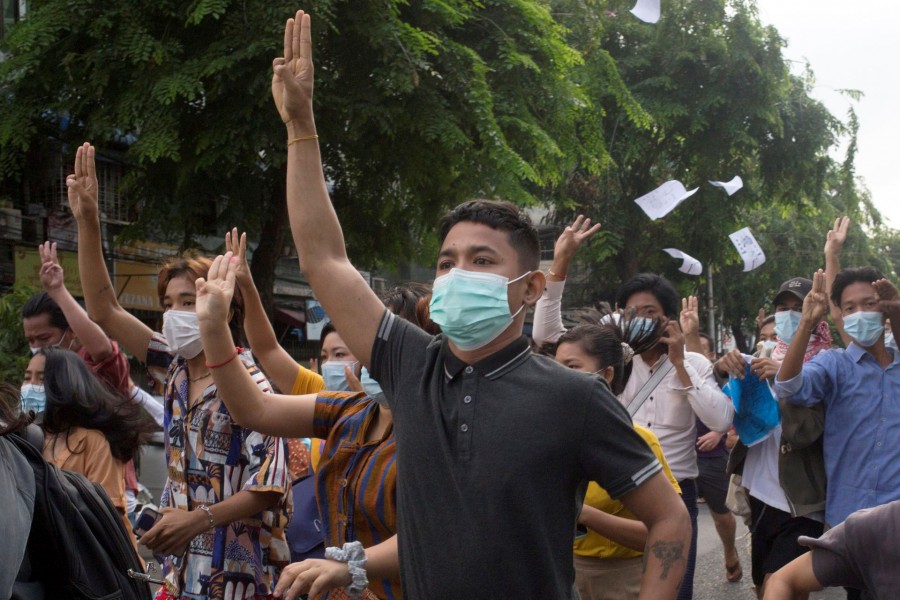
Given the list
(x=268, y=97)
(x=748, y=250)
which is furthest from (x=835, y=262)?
(x=268, y=97)

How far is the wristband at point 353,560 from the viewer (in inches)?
90.6

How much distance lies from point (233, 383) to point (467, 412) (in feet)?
2.65

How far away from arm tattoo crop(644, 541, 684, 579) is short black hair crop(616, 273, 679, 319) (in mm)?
3220

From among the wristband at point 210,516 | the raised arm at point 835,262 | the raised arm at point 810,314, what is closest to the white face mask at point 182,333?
the wristband at point 210,516

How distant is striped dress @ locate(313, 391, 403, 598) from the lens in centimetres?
283

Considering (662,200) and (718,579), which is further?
(662,200)

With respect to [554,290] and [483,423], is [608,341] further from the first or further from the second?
[483,423]

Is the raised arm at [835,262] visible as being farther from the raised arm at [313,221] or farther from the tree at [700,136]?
the tree at [700,136]

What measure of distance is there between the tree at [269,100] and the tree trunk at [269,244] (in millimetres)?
21

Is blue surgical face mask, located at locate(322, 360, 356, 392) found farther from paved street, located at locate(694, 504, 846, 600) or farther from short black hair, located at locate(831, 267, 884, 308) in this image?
paved street, located at locate(694, 504, 846, 600)

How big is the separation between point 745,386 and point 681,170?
1661 cm

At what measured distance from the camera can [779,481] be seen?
530 centimetres

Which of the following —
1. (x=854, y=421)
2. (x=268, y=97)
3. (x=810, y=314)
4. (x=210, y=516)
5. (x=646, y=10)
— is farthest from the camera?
(x=268, y=97)

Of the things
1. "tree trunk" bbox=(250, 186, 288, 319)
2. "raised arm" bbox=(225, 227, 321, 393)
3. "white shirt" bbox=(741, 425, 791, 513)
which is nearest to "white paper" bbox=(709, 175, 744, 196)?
"tree trunk" bbox=(250, 186, 288, 319)
